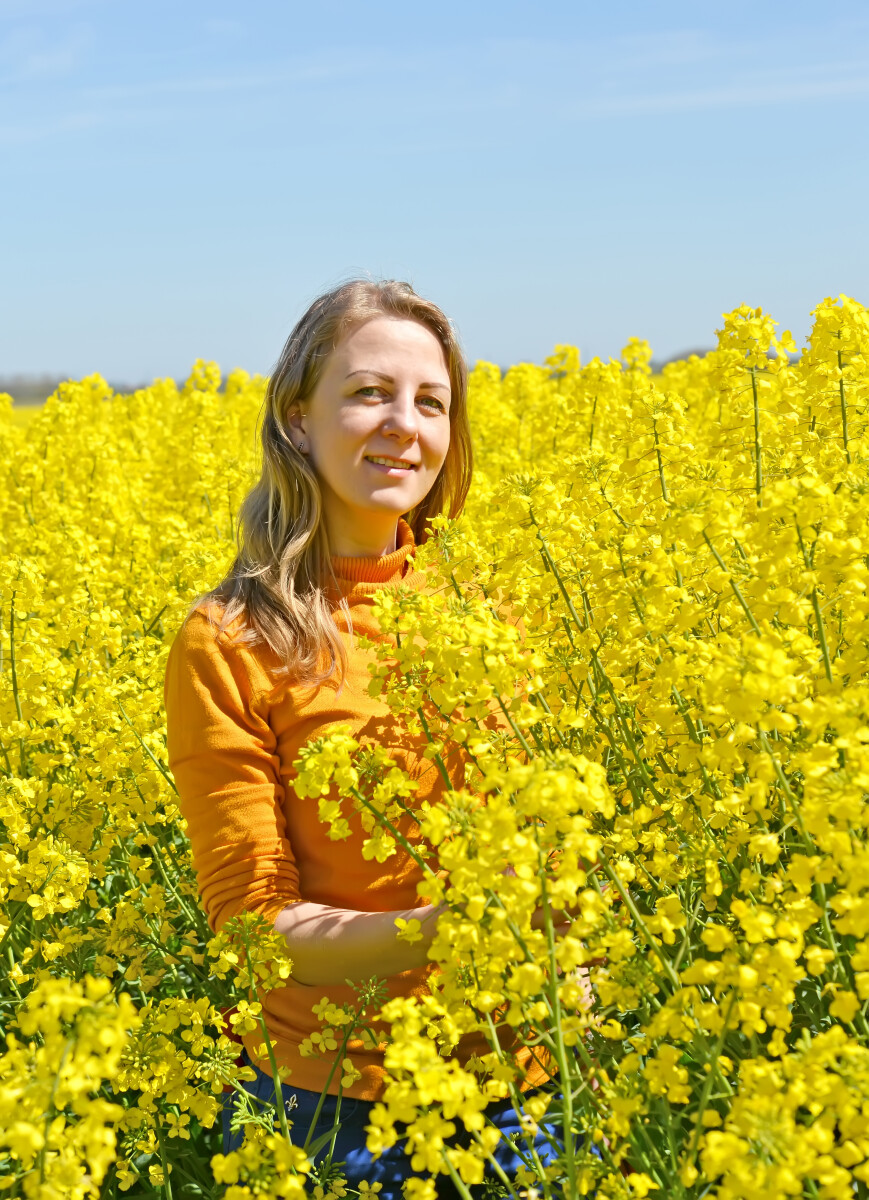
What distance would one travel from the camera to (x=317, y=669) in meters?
2.62

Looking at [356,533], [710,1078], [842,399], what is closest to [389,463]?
[356,533]

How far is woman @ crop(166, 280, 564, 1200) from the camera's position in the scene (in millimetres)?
2406

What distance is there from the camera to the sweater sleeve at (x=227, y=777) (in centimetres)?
243

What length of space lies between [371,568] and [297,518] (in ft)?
0.75

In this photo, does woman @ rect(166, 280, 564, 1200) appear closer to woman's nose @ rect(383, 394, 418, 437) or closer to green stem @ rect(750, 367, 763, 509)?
woman's nose @ rect(383, 394, 418, 437)

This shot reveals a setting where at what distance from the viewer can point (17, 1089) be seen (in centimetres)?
132

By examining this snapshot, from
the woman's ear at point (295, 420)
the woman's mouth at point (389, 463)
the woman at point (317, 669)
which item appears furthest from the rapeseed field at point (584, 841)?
the woman's ear at point (295, 420)

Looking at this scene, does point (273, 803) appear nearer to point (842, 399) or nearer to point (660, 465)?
point (660, 465)

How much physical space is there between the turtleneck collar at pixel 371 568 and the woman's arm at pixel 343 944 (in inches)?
33.8

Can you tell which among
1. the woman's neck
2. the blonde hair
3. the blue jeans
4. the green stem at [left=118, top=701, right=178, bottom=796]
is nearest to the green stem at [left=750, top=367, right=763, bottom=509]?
the blonde hair

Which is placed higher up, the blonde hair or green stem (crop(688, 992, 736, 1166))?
the blonde hair

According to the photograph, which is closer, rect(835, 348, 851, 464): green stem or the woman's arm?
the woman's arm

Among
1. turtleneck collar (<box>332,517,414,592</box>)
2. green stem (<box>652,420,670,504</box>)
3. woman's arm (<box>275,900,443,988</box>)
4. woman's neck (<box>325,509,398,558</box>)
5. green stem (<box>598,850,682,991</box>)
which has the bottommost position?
woman's arm (<box>275,900,443,988</box>)

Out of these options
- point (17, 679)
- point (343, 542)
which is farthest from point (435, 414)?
point (17, 679)
